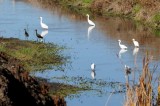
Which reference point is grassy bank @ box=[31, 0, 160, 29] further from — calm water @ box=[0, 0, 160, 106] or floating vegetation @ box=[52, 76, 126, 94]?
floating vegetation @ box=[52, 76, 126, 94]

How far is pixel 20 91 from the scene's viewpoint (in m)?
8.62

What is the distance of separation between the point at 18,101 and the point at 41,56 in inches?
711

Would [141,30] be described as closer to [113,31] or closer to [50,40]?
[113,31]

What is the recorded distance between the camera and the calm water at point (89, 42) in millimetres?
20397

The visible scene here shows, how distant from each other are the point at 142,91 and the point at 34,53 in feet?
63.0

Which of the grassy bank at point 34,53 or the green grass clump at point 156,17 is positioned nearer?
the grassy bank at point 34,53

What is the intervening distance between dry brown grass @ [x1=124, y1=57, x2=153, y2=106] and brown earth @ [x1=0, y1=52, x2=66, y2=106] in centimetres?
167

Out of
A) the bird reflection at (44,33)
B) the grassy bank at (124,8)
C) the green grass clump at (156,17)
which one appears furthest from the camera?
the grassy bank at (124,8)

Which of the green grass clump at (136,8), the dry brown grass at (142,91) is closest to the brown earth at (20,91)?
the dry brown grass at (142,91)

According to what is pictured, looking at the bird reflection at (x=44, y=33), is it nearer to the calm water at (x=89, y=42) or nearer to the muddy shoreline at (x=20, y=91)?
the calm water at (x=89, y=42)

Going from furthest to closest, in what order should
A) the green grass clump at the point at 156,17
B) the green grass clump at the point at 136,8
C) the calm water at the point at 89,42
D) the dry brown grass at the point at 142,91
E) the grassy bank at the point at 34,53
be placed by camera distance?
the green grass clump at the point at 136,8, the green grass clump at the point at 156,17, the grassy bank at the point at 34,53, the calm water at the point at 89,42, the dry brown grass at the point at 142,91

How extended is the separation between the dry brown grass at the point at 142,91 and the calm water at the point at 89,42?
20.2 feet

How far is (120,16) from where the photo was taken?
43938mm

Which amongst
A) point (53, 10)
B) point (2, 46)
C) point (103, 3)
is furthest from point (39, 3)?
point (2, 46)
